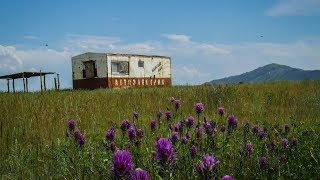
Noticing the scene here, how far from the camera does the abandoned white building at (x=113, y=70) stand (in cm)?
3531

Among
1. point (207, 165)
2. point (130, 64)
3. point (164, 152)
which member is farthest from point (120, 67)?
point (207, 165)

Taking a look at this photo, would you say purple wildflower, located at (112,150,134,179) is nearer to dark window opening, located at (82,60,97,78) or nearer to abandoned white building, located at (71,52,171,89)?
abandoned white building, located at (71,52,171,89)

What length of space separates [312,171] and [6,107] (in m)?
8.00

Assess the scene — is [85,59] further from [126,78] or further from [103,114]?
[103,114]

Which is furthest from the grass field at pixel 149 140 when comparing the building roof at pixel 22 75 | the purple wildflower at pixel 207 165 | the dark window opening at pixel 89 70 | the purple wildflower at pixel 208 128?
the building roof at pixel 22 75

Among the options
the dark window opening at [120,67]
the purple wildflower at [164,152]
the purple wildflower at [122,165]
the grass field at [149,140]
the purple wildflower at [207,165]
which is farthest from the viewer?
the dark window opening at [120,67]

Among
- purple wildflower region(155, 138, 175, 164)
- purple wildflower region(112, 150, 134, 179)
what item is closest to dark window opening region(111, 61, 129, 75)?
purple wildflower region(155, 138, 175, 164)

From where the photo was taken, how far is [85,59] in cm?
3750

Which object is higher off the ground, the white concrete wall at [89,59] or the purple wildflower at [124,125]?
the white concrete wall at [89,59]

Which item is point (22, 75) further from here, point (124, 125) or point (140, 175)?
point (140, 175)

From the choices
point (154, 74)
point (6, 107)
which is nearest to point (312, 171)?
point (6, 107)

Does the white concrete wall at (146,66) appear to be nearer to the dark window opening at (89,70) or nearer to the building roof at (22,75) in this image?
the dark window opening at (89,70)

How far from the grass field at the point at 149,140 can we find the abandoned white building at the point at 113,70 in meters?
18.2

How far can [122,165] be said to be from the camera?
95.4 inches
